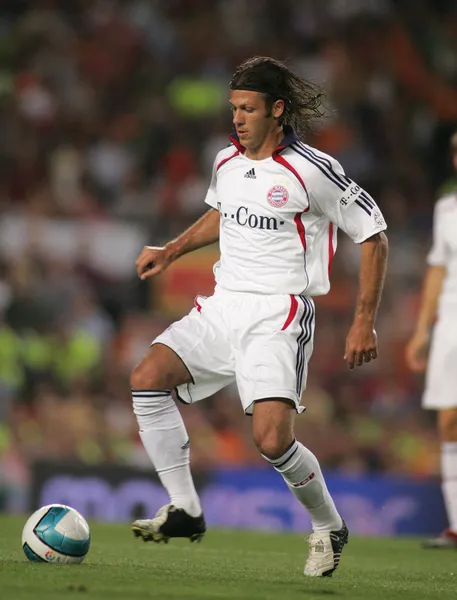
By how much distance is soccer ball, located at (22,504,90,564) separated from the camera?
5855mm

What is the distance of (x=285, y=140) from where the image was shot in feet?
20.7

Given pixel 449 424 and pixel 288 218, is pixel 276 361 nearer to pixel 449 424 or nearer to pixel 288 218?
pixel 288 218

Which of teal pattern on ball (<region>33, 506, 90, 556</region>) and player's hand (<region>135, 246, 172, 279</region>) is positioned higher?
player's hand (<region>135, 246, 172, 279</region>)

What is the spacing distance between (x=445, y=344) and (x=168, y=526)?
3.12 meters

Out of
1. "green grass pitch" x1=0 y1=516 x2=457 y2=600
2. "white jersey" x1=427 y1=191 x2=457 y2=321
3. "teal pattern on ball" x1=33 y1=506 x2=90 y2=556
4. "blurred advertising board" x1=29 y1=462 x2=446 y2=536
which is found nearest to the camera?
"green grass pitch" x1=0 y1=516 x2=457 y2=600

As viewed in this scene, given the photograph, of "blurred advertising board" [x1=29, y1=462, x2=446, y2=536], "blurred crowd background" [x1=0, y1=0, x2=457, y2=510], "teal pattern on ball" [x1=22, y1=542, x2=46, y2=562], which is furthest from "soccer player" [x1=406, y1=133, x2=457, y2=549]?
"teal pattern on ball" [x1=22, y1=542, x2=46, y2=562]

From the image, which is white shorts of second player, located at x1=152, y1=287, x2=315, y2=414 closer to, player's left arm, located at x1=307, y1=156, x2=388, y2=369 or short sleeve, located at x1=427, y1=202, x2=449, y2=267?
player's left arm, located at x1=307, y1=156, x2=388, y2=369

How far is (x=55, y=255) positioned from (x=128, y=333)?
134 centimetres

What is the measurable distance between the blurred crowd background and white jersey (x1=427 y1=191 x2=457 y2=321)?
1.47 meters

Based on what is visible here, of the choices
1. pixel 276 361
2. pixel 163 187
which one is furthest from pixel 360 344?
pixel 163 187

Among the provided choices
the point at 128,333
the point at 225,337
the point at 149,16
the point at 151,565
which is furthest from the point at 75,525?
the point at 149,16

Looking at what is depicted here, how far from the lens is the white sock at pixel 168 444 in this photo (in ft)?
20.5

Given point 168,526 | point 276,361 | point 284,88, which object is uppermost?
point 284,88

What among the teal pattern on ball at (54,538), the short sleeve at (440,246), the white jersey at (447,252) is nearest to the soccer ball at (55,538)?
the teal pattern on ball at (54,538)
